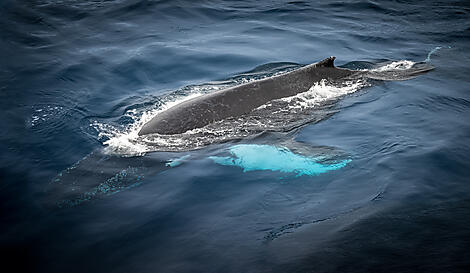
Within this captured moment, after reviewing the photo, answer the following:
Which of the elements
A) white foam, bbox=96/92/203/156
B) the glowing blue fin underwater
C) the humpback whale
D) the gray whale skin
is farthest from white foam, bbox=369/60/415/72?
white foam, bbox=96/92/203/156

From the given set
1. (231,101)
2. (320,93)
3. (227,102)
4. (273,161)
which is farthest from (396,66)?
(273,161)

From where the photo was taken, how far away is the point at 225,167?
27.9 feet

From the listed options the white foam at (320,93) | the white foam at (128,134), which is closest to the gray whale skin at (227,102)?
the white foam at (320,93)

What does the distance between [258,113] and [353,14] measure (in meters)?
11.9

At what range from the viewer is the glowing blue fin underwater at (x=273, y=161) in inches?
321

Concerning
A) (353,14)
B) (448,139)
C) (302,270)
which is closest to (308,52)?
(353,14)

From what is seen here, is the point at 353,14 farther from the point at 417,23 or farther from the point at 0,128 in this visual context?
Answer: the point at 0,128

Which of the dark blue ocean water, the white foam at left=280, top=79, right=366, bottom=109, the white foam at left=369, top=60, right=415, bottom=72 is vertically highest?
the white foam at left=369, top=60, right=415, bottom=72

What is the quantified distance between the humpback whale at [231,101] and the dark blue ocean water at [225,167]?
354 millimetres

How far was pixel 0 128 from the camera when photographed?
32.7 feet

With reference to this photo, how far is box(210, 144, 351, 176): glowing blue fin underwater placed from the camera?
8.15 metres

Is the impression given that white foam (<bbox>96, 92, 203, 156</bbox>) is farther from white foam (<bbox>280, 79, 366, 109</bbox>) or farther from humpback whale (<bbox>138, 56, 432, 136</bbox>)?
white foam (<bbox>280, 79, 366, 109</bbox>)

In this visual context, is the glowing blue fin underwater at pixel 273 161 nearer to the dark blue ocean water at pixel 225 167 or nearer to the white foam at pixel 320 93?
the dark blue ocean water at pixel 225 167

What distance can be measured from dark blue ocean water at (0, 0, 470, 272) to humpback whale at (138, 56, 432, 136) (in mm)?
354
